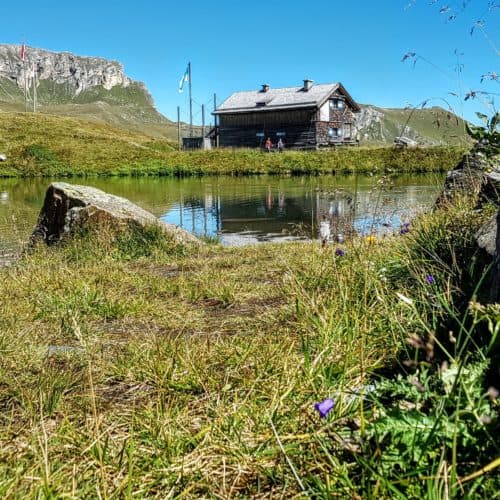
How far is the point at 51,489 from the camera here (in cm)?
152

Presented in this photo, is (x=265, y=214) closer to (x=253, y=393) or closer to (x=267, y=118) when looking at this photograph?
(x=253, y=393)

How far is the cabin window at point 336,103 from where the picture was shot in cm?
5559

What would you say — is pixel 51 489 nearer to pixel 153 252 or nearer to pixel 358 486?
pixel 358 486

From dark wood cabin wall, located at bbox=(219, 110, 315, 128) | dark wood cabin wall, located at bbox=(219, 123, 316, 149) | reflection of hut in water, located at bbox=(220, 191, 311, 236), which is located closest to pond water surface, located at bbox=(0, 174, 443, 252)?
reflection of hut in water, located at bbox=(220, 191, 311, 236)

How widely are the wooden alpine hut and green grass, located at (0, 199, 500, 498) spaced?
51.0 meters

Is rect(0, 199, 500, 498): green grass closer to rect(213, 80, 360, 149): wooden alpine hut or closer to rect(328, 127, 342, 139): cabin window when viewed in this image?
rect(213, 80, 360, 149): wooden alpine hut

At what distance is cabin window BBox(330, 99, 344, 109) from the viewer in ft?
182

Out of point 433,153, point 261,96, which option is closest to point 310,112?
point 261,96

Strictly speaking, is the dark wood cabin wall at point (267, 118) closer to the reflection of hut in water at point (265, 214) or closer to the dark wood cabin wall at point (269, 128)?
the dark wood cabin wall at point (269, 128)

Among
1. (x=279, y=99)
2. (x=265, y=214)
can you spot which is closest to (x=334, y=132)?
(x=279, y=99)

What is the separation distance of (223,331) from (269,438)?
1.71 metres

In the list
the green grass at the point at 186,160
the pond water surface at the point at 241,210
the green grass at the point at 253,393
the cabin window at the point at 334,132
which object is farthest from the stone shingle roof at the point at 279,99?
the green grass at the point at 253,393

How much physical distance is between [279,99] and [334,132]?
22.5 ft

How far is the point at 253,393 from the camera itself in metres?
2.14
